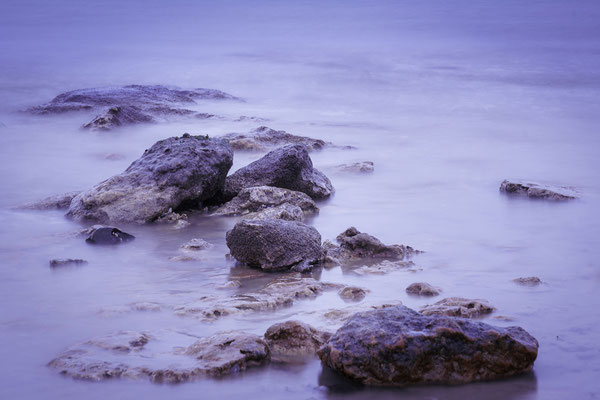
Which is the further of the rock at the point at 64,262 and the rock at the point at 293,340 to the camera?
the rock at the point at 64,262

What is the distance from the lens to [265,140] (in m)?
9.98

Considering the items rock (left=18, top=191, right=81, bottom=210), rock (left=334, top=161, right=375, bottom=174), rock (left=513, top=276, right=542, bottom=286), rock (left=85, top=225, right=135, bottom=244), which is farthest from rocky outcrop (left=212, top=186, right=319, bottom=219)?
rock (left=513, top=276, right=542, bottom=286)

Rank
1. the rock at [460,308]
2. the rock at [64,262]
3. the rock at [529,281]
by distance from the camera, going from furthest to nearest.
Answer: the rock at [64,262], the rock at [529,281], the rock at [460,308]

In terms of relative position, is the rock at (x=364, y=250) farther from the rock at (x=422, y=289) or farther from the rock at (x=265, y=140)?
the rock at (x=265, y=140)

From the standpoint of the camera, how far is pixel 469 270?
5.05m

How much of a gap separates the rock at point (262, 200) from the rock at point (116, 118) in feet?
16.4

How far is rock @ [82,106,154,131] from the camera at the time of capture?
11090 millimetres

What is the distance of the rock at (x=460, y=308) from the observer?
158 inches

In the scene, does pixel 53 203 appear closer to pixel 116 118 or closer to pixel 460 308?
pixel 460 308

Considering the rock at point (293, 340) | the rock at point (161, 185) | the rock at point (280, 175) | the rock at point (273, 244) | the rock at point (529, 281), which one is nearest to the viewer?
the rock at point (293, 340)

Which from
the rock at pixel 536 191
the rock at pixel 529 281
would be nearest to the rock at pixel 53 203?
the rock at pixel 529 281

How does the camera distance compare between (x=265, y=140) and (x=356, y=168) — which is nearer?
(x=356, y=168)

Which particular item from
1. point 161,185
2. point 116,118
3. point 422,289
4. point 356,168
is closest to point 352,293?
point 422,289

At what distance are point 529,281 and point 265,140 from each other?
18.8ft
